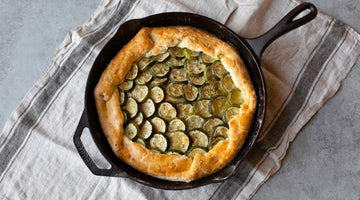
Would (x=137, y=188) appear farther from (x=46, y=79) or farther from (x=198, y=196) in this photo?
(x=46, y=79)

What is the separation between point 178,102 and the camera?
328 centimetres

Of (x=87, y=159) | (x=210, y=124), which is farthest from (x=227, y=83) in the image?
(x=87, y=159)

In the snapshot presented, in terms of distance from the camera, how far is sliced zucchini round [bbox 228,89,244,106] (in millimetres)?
3215

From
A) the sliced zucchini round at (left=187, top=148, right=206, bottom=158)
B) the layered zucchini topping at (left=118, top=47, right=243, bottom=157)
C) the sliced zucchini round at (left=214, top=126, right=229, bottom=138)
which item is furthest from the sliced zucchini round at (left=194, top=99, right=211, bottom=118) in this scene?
the sliced zucchini round at (left=187, top=148, right=206, bottom=158)

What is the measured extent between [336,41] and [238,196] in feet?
5.06

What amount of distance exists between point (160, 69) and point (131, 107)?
37 cm

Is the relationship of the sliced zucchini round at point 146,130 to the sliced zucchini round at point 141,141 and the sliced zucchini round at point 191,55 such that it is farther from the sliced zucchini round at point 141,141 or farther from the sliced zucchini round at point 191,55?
the sliced zucchini round at point 191,55

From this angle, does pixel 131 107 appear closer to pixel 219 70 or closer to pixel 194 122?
pixel 194 122

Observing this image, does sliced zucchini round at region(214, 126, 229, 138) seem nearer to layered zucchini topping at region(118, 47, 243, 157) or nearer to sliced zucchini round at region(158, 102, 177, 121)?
layered zucchini topping at region(118, 47, 243, 157)

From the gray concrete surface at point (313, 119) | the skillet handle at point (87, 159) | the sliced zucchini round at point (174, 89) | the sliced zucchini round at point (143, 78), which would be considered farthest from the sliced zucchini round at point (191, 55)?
the gray concrete surface at point (313, 119)

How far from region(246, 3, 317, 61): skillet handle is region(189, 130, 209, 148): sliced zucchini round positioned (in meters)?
0.70

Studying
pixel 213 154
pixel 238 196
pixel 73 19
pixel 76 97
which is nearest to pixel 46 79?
pixel 76 97

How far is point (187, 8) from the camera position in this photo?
3781 millimetres

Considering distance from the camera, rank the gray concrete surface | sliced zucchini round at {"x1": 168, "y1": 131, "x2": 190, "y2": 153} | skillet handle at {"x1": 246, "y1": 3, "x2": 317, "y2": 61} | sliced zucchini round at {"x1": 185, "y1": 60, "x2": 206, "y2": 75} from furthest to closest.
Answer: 1. the gray concrete surface
2. sliced zucchini round at {"x1": 185, "y1": 60, "x2": 206, "y2": 75}
3. sliced zucchini round at {"x1": 168, "y1": 131, "x2": 190, "y2": 153}
4. skillet handle at {"x1": 246, "y1": 3, "x2": 317, "y2": 61}
